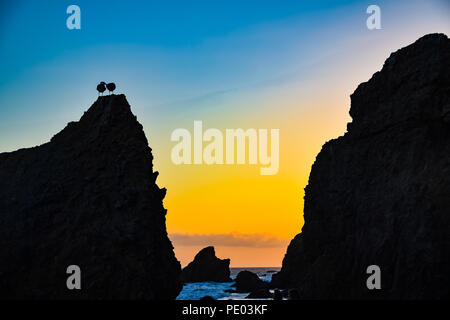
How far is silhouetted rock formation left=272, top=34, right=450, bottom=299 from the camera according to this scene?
47906 millimetres

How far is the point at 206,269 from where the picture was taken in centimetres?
15375

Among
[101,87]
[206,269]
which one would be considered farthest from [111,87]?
[206,269]

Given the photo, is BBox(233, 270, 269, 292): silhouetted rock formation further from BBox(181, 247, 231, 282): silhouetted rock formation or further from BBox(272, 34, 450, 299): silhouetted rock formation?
BBox(272, 34, 450, 299): silhouetted rock formation

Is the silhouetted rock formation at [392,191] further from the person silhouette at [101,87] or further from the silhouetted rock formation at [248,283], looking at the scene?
the silhouetted rock formation at [248,283]

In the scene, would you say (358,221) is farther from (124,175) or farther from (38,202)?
(38,202)

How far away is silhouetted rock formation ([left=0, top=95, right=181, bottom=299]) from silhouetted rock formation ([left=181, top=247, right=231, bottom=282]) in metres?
91.6

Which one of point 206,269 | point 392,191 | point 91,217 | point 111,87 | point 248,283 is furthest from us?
point 206,269

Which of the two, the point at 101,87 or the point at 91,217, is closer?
the point at 91,217

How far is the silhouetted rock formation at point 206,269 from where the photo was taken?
152 metres

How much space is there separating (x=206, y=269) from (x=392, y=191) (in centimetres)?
10826

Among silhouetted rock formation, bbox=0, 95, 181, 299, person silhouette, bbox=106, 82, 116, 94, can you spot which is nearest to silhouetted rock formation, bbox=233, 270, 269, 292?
silhouetted rock formation, bbox=0, 95, 181, 299

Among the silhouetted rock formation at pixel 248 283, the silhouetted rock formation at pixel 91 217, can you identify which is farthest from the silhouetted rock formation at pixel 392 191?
the silhouetted rock formation at pixel 248 283

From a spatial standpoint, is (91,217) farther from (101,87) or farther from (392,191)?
(392,191)
